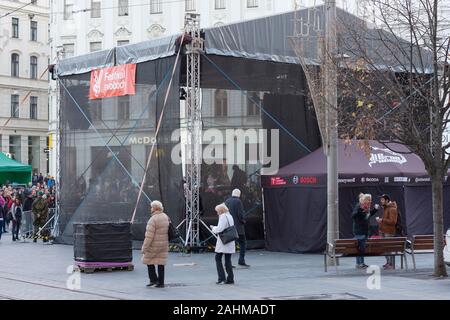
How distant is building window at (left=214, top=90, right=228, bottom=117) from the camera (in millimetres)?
24500

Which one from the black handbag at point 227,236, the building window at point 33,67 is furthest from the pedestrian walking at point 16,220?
the building window at point 33,67

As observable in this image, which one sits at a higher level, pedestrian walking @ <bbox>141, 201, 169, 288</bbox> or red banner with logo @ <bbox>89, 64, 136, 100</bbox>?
red banner with logo @ <bbox>89, 64, 136, 100</bbox>

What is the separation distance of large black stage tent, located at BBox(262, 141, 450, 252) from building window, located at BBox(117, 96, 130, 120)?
4.71 meters

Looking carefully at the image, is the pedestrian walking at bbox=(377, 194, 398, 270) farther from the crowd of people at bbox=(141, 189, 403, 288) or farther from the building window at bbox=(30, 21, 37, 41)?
the building window at bbox=(30, 21, 37, 41)

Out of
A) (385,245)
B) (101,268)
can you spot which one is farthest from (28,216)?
(385,245)

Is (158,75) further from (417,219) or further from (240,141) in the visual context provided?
(417,219)

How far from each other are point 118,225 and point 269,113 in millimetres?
8245

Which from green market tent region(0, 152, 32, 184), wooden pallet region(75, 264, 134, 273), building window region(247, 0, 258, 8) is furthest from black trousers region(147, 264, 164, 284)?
building window region(247, 0, 258, 8)

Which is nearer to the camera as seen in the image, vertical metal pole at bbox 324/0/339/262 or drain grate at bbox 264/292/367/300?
drain grate at bbox 264/292/367/300

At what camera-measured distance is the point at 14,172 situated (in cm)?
4150

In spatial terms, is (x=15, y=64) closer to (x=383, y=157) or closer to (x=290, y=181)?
(x=290, y=181)

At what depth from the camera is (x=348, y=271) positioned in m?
17.9

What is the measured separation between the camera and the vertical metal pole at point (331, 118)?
1873 cm

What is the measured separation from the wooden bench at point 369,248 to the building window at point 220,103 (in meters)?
8.02
